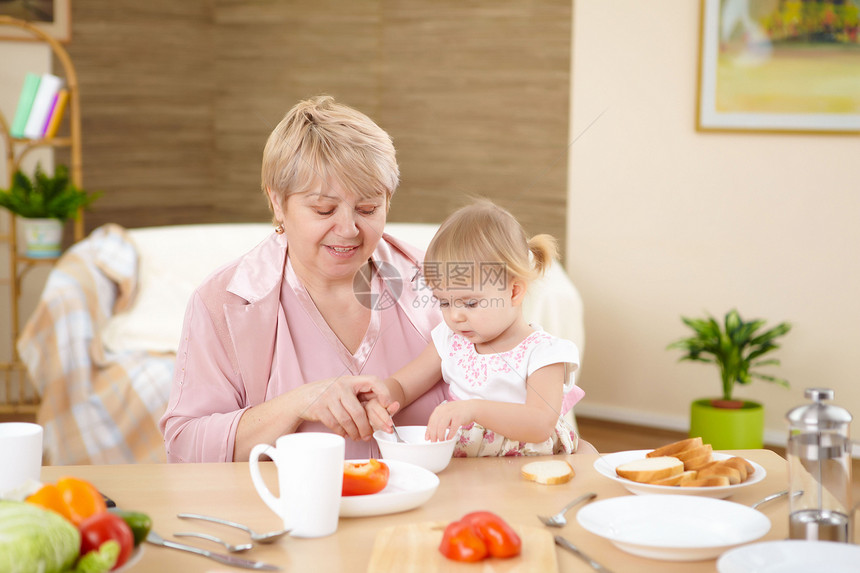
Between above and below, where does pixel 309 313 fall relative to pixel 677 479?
above

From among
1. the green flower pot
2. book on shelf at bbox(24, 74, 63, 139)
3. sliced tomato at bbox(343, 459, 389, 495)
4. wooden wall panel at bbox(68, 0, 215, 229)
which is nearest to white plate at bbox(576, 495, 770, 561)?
sliced tomato at bbox(343, 459, 389, 495)

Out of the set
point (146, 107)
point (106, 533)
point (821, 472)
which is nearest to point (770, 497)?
point (821, 472)

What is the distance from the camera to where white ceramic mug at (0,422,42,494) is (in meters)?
1.13

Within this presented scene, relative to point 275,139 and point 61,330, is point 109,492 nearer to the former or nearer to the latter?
point 275,139

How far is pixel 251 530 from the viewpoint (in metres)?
1.05

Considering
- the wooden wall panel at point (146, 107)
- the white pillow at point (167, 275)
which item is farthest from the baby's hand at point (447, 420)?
the wooden wall panel at point (146, 107)

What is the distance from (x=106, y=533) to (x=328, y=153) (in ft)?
2.56

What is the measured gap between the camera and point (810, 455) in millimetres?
1027

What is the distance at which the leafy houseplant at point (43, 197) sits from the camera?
12.6 ft

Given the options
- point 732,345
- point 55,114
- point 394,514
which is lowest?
point 732,345

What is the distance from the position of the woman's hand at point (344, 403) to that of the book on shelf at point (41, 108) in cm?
297

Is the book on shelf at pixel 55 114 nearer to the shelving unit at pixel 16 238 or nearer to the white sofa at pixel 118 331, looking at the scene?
the shelving unit at pixel 16 238

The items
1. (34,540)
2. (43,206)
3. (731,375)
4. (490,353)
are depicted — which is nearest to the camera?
(34,540)

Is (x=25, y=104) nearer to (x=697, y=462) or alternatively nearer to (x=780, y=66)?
(x=780, y=66)
